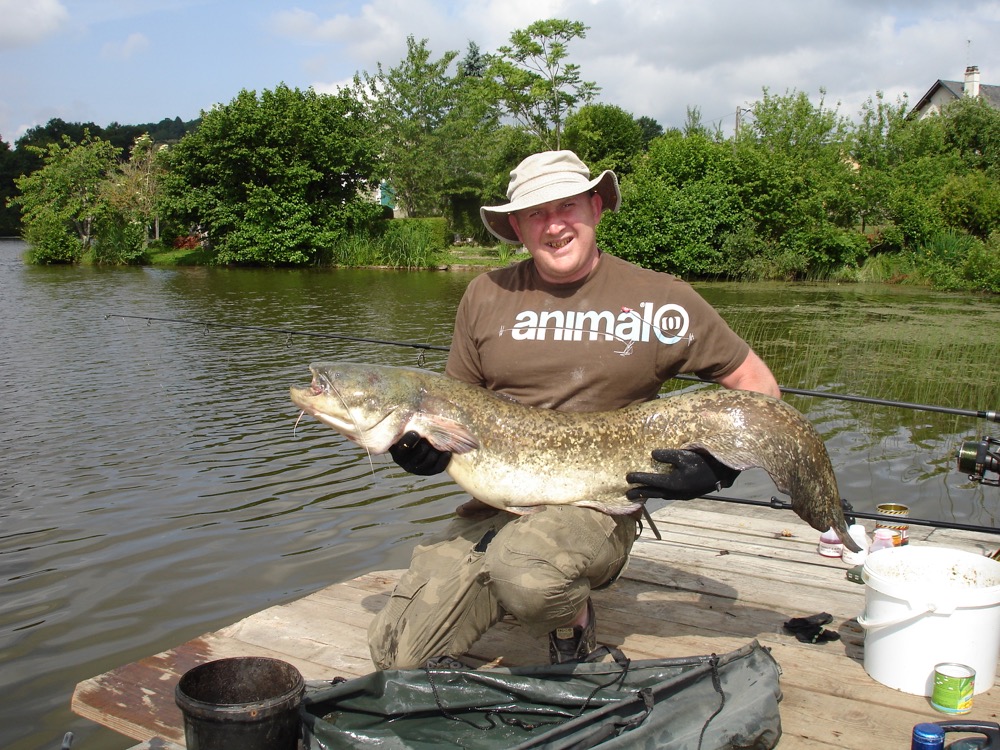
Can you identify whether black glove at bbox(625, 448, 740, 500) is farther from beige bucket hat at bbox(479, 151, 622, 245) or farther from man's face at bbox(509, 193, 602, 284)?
beige bucket hat at bbox(479, 151, 622, 245)

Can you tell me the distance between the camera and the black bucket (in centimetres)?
245

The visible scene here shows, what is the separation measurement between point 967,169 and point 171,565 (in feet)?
124

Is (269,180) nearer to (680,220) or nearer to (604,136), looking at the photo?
(604,136)

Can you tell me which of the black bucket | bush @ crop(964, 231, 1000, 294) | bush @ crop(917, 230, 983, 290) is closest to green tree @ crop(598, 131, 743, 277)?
bush @ crop(917, 230, 983, 290)

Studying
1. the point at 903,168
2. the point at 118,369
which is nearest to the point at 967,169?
the point at 903,168

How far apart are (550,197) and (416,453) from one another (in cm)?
109

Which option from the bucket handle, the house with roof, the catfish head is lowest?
the bucket handle

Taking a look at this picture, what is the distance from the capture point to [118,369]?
41.3 ft

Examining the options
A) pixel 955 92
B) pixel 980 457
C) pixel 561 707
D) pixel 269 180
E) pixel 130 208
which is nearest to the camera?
pixel 561 707

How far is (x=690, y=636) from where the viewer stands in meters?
3.68

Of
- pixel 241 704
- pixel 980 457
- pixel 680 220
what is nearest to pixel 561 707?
pixel 241 704

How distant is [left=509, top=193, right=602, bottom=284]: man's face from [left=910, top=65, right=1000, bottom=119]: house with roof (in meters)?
46.8

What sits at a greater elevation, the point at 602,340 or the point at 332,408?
the point at 602,340

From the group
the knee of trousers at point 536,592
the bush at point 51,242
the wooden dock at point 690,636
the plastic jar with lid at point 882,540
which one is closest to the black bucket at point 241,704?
the wooden dock at point 690,636
